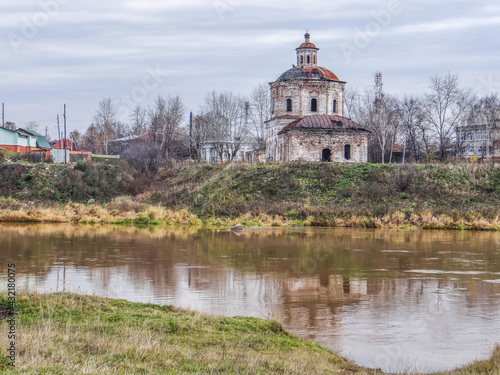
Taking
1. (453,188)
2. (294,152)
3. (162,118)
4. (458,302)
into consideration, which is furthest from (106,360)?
(162,118)

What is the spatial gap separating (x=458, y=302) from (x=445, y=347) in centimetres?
395

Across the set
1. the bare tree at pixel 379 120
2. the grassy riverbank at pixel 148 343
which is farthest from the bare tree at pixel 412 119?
the grassy riverbank at pixel 148 343

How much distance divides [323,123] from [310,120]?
40.3 inches

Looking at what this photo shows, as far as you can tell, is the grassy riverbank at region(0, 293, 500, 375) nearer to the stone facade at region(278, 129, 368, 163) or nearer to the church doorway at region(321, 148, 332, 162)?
the stone facade at region(278, 129, 368, 163)

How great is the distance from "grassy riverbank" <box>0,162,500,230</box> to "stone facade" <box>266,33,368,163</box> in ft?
12.4

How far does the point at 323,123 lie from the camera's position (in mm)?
47438

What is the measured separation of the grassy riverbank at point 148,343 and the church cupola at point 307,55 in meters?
43.2

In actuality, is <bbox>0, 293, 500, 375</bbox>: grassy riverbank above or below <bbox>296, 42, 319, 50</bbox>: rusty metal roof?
below

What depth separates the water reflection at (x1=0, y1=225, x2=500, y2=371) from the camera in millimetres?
11352

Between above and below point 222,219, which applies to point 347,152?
above

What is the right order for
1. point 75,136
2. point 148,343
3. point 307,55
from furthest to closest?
point 75,136 < point 307,55 < point 148,343

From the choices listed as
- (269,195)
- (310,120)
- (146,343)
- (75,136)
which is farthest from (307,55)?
(75,136)

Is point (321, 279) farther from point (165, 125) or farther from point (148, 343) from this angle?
point (165, 125)

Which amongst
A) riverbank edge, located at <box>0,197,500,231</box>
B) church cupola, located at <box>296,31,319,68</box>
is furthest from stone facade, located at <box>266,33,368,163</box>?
riverbank edge, located at <box>0,197,500,231</box>
